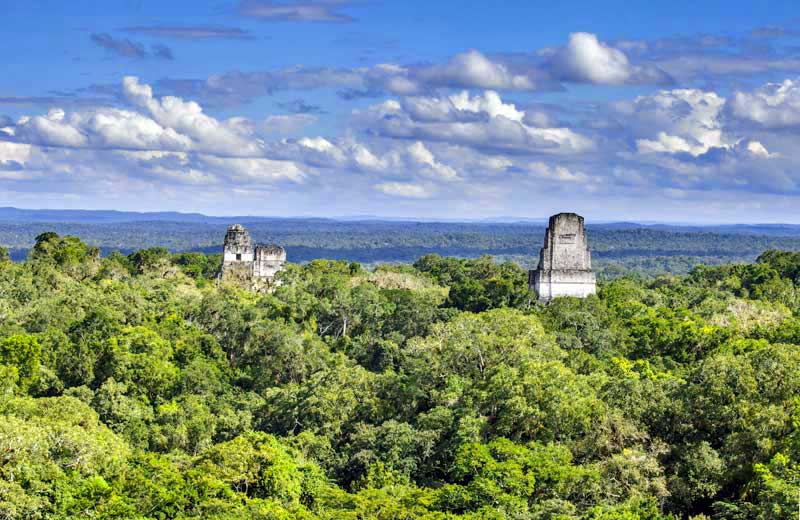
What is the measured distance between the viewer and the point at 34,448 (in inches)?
1072

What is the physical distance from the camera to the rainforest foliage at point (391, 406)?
27141 mm

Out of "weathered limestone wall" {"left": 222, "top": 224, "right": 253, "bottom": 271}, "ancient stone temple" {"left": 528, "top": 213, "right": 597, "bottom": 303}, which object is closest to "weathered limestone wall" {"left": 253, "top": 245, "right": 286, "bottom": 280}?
"weathered limestone wall" {"left": 222, "top": 224, "right": 253, "bottom": 271}

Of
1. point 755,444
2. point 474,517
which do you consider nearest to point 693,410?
point 755,444

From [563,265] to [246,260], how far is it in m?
21.5

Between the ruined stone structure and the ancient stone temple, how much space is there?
727 inches

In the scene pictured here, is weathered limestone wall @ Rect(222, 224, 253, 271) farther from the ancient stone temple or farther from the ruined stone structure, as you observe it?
the ancient stone temple

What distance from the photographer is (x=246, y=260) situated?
68.2 meters

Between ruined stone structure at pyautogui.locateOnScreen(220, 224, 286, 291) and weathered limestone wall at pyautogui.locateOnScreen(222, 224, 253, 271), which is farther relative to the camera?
weathered limestone wall at pyautogui.locateOnScreen(222, 224, 253, 271)

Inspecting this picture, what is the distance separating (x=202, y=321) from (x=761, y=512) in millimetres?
31631

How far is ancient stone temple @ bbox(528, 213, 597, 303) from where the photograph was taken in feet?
178

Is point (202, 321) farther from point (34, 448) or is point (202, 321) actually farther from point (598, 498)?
point (598, 498)

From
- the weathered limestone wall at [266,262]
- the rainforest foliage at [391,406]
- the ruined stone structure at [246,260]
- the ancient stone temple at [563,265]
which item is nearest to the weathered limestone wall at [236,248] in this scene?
the ruined stone structure at [246,260]

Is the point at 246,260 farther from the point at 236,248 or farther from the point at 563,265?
the point at 563,265

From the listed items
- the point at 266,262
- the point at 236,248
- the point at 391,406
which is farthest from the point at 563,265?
the point at 236,248
